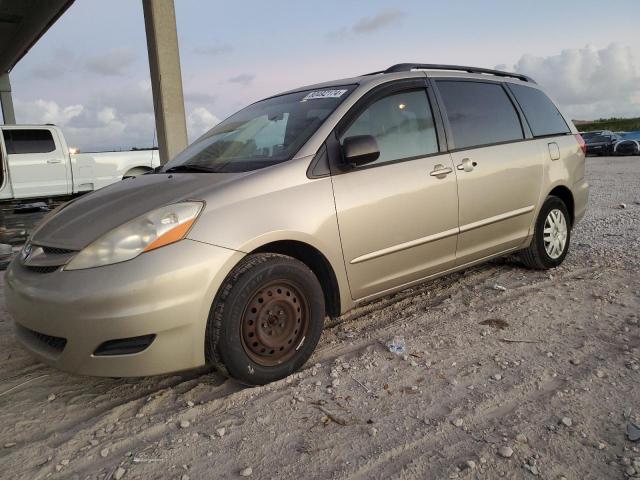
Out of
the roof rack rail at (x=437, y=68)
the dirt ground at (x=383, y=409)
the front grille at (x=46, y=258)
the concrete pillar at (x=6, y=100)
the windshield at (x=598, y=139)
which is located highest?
the concrete pillar at (x=6, y=100)

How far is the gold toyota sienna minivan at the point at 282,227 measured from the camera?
228cm

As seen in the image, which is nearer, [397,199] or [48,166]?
[397,199]

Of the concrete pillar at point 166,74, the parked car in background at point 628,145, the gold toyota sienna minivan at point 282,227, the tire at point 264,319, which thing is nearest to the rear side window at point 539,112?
the gold toyota sienna minivan at point 282,227

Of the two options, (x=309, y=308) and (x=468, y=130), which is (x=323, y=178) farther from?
(x=468, y=130)

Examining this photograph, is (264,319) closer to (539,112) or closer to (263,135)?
(263,135)

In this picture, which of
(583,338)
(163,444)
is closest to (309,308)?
(163,444)

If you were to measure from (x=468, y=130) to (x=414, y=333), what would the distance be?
159 centimetres

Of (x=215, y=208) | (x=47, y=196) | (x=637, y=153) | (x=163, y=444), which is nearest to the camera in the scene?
(x=163, y=444)

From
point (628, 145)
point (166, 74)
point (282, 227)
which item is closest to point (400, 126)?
point (282, 227)

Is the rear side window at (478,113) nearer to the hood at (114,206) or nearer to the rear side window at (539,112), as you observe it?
the rear side window at (539,112)

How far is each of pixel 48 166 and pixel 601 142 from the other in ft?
81.8

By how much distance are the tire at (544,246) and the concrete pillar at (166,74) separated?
6118 millimetres

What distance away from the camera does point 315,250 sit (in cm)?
277

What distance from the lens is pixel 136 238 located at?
2318 millimetres
